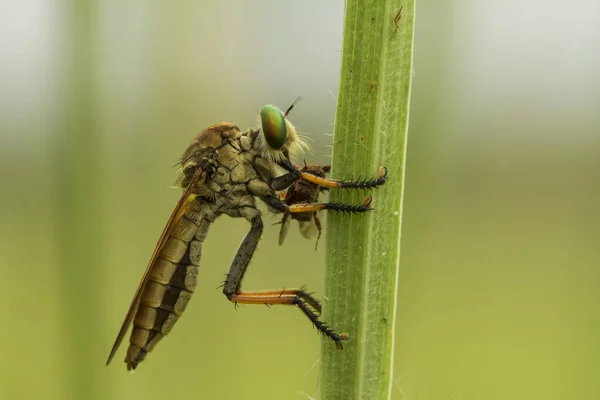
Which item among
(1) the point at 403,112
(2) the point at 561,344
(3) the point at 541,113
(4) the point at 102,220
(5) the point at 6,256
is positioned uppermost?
(3) the point at 541,113

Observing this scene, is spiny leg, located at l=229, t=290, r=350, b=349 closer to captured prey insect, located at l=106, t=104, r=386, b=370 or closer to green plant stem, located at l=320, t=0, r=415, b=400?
captured prey insect, located at l=106, t=104, r=386, b=370

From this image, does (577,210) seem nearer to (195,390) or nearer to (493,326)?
(493,326)

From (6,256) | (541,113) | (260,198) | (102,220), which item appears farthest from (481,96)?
(6,256)

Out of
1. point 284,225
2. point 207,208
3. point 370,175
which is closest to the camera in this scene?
point 370,175

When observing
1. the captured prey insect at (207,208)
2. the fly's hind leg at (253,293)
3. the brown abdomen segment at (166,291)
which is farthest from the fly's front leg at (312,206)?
the brown abdomen segment at (166,291)

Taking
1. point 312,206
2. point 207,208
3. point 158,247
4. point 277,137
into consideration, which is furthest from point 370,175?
point 207,208

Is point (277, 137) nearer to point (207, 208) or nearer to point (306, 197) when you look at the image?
point (306, 197)
